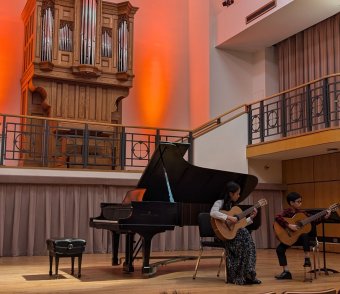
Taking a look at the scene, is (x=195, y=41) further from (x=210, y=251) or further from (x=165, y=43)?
(x=210, y=251)

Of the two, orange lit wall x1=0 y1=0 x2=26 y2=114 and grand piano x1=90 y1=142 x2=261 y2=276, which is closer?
grand piano x1=90 y1=142 x2=261 y2=276

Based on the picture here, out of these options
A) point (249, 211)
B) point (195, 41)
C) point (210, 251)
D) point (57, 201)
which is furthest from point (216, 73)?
point (249, 211)

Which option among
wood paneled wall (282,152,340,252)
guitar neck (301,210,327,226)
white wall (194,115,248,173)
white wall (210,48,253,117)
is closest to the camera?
guitar neck (301,210,327,226)

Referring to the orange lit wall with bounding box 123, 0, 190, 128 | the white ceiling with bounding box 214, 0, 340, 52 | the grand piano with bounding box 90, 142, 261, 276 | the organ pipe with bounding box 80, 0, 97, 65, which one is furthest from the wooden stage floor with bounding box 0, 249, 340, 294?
the orange lit wall with bounding box 123, 0, 190, 128

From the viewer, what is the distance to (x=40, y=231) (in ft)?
29.7

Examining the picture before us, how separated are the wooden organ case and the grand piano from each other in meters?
4.76

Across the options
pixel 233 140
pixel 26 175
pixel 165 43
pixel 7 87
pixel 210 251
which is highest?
pixel 165 43

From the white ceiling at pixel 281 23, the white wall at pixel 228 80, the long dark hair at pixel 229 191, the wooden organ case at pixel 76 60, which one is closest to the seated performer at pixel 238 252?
the long dark hair at pixel 229 191

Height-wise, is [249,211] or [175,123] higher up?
[175,123]

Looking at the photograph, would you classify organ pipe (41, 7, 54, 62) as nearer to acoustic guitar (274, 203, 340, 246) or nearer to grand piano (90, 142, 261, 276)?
grand piano (90, 142, 261, 276)

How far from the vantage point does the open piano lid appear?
227 inches

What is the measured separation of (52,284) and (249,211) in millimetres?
2299

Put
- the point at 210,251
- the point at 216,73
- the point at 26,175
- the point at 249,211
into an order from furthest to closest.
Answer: the point at 216,73 → the point at 210,251 → the point at 26,175 → the point at 249,211

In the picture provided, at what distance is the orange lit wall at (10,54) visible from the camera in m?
11.7
